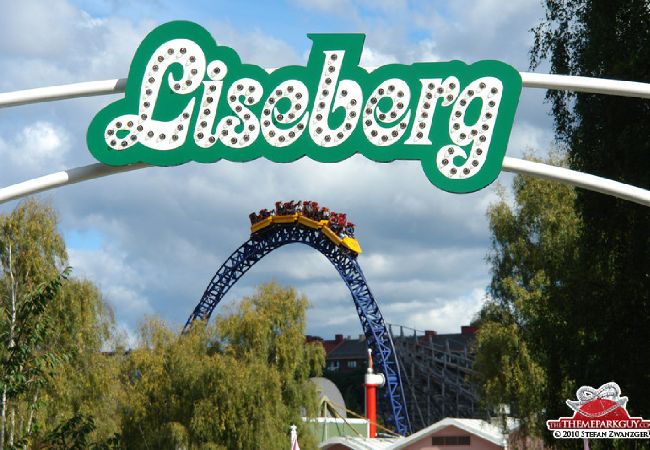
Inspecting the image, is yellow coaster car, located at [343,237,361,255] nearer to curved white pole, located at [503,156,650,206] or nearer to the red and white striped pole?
the red and white striped pole

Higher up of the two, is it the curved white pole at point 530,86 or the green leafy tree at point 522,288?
the green leafy tree at point 522,288

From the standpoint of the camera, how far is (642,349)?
19.2 metres

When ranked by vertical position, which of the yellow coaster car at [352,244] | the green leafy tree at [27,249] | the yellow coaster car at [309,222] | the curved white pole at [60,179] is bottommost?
the curved white pole at [60,179]

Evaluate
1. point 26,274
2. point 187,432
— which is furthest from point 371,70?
point 26,274

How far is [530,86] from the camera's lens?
36.0 ft

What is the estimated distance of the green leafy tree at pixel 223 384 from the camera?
3247 cm

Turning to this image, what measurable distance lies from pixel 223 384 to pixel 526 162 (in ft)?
75.3

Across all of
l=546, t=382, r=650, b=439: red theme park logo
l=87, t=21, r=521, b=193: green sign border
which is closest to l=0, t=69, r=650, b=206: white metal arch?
l=87, t=21, r=521, b=193: green sign border

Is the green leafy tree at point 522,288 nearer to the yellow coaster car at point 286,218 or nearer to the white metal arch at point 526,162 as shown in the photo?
the white metal arch at point 526,162

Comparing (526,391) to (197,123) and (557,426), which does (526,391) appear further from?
(197,123)

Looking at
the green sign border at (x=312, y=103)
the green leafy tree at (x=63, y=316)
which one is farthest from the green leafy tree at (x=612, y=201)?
the green leafy tree at (x=63, y=316)

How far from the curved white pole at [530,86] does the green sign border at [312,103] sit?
12.5 inches

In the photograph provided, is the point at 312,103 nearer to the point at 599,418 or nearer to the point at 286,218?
the point at 599,418

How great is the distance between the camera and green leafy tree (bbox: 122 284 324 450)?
3247 cm
